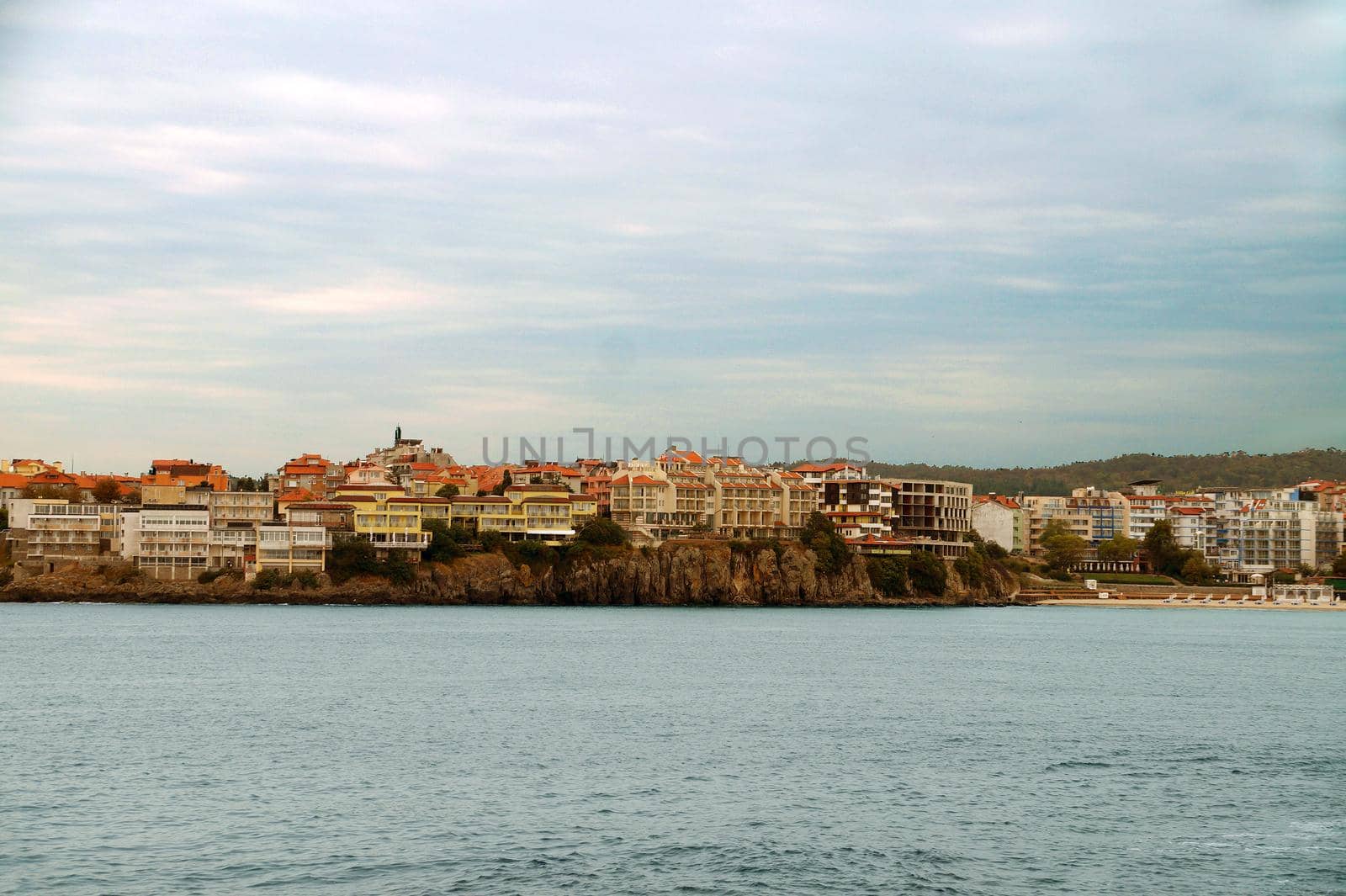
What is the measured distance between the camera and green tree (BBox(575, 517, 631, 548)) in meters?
93.2

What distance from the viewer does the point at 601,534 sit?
9319cm

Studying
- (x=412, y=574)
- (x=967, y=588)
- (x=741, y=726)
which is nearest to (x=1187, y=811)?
(x=741, y=726)

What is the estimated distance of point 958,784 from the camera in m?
25.0

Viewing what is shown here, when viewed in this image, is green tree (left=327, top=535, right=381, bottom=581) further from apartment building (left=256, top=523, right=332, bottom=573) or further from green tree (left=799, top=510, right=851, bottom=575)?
green tree (left=799, top=510, right=851, bottom=575)

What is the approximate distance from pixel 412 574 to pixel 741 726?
58.5 meters

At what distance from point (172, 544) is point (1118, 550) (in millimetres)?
76873

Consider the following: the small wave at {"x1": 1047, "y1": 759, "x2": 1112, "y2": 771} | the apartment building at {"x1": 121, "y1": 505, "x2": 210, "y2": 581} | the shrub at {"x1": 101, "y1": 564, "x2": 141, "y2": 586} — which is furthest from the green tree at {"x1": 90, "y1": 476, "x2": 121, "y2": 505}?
the small wave at {"x1": 1047, "y1": 759, "x2": 1112, "y2": 771}

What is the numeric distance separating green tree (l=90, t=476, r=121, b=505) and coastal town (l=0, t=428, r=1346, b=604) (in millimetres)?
144

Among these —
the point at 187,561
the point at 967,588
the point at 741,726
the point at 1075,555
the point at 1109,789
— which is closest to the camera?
the point at 1109,789

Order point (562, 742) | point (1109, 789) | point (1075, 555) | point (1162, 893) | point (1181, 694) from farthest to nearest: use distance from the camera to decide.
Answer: point (1075, 555), point (1181, 694), point (562, 742), point (1109, 789), point (1162, 893)

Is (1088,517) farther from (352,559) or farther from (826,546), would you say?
(352,559)

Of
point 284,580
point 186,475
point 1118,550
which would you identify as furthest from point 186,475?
point 1118,550

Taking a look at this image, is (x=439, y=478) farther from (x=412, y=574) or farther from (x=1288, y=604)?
(x=1288, y=604)

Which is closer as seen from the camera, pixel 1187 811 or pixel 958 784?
pixel 1187 811
